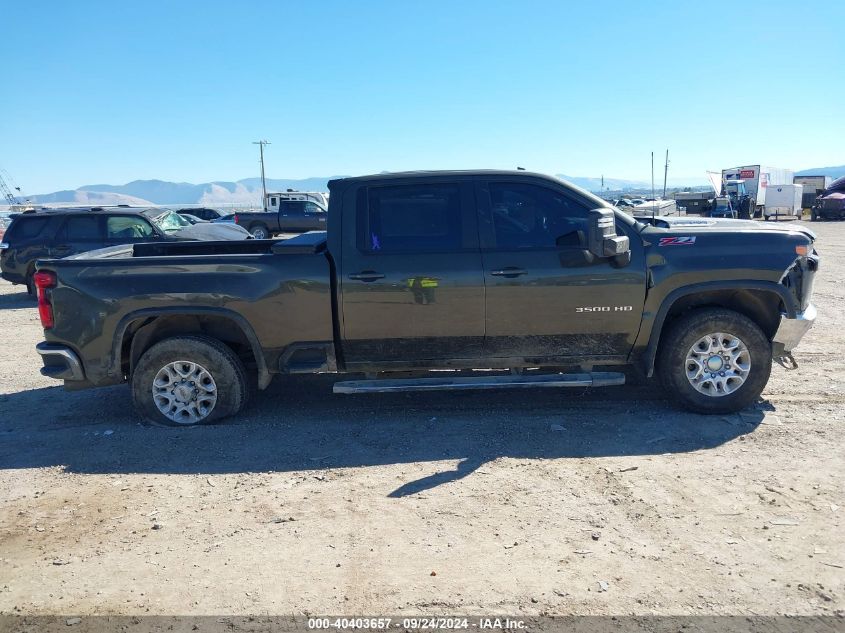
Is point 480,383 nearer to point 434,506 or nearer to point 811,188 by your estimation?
point 434,506

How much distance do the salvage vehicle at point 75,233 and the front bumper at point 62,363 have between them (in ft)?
22.3

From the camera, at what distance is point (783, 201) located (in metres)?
39.1

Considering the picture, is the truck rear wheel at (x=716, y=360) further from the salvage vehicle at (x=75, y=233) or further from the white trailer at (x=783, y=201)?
the white trailer at (x=783, y=201)

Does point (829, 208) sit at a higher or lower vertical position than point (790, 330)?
higher

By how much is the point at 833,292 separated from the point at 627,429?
321 inches

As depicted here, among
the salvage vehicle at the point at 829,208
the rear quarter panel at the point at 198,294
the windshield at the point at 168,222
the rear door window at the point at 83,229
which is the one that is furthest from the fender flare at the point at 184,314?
the salvage vehicle at the point at 829,208

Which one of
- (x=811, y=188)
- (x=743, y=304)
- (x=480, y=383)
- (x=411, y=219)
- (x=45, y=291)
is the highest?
(x=811, y=188)

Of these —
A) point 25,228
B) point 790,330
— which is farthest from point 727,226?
point 25,228

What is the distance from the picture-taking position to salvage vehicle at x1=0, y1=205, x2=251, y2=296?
1199 centimetres

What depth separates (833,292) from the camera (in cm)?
1120

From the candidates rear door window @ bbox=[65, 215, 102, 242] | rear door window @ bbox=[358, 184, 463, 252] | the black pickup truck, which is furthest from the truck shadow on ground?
rear door window @ bbox=[65, 215, 102, 242]

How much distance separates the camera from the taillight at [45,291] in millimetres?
5277

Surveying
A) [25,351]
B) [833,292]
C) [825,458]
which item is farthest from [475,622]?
[833,292]

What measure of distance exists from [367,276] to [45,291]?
8.57 feet
